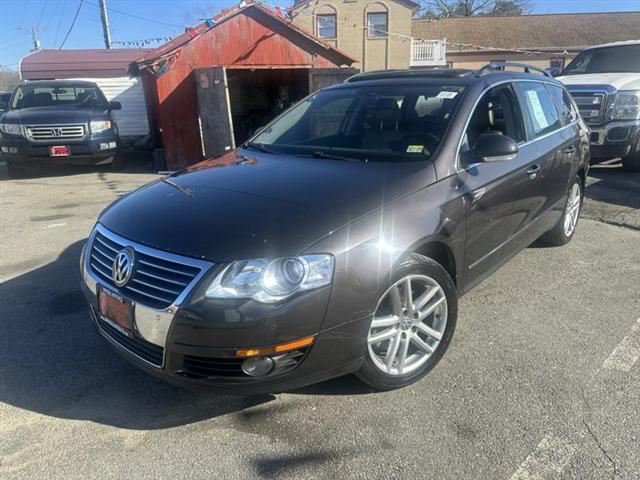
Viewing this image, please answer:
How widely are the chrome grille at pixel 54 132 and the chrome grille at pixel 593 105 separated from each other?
934 cm

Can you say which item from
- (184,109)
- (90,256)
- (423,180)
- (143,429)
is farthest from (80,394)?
(184,109)

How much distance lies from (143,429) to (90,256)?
102 cm

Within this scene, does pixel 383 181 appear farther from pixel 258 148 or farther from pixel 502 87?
pixel 502 87

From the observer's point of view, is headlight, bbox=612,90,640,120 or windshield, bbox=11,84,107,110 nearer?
headlight, bbox=612,90,640,120

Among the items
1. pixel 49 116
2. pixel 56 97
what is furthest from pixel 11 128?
pixel 56 97

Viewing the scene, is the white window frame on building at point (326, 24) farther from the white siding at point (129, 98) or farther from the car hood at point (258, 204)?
Result: the car hood at point (258, 204)

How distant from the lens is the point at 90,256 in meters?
2.85

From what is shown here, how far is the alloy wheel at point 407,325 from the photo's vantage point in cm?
267

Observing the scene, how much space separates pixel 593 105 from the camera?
8.52 m

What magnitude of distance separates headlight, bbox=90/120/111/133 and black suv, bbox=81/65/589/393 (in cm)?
733

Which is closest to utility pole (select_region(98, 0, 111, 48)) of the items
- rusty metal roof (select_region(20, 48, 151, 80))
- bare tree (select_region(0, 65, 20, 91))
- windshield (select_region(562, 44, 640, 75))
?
rusty metal roof (select_region(20, 48, 151, 80))

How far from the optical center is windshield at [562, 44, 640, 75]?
944 cm

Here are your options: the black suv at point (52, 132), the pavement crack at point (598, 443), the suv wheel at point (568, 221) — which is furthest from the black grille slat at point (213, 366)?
the black suv at point (52, 132)

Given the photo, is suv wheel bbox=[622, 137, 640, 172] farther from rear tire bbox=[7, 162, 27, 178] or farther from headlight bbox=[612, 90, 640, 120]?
rear tire bbox=[7, 162, 27, 178]
